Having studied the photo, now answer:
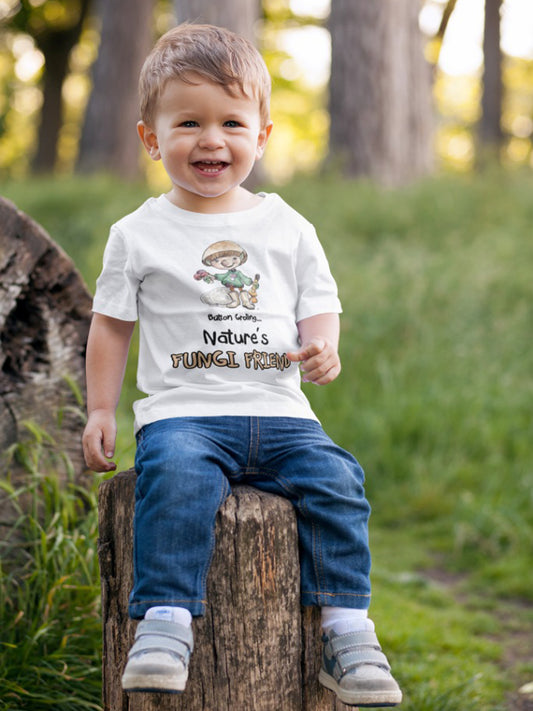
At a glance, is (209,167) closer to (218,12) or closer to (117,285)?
(117,285)

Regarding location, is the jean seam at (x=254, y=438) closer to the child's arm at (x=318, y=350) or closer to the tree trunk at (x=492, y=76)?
the child's arm at (x=318, y=350)

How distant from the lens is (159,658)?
5.88 feet

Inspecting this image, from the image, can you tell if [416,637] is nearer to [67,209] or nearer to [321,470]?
[321,470]

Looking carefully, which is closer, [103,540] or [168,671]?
[168,671]

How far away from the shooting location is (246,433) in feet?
6.92

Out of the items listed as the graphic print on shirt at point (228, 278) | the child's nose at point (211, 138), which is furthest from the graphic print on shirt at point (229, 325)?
the child's nose at point (211, 138)

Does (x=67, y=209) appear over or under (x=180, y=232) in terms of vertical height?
over

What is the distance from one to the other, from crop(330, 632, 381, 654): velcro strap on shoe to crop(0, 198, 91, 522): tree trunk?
52.0 inches

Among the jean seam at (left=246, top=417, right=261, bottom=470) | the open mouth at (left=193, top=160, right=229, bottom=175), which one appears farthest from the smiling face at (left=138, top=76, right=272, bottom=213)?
the jean seam at (left=246, top=417, right=261, bottom=470)

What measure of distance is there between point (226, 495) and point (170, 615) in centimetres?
31

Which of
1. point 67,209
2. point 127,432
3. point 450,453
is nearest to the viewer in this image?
point 127,432

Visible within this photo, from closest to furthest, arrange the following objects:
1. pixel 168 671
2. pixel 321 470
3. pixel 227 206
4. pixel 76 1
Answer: pixel 168 671, pixel 321 470, pixel 227 206, pixel 76 1

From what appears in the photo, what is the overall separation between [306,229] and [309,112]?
23.9 metres

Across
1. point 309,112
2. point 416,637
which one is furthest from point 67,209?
point 309,112
